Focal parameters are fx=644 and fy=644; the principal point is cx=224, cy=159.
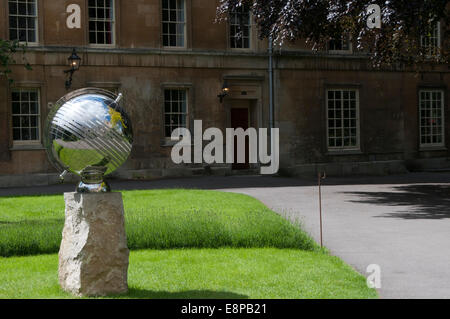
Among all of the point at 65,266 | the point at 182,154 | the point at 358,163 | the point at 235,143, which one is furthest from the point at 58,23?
the point at 65,266

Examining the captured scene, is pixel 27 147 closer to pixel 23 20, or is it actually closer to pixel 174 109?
pixel 23 20

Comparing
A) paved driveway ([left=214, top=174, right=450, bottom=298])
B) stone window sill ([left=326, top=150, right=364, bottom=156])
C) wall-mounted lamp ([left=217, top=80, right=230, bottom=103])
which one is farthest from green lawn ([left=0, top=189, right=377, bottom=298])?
stone window sill ([left=326, top=150, right=364, bottom=156])

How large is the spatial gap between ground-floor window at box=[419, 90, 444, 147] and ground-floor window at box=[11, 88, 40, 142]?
16.7 m

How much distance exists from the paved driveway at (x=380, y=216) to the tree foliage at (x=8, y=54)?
3986mm

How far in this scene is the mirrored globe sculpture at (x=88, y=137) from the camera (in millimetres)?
6723

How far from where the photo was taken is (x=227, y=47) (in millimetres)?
24906

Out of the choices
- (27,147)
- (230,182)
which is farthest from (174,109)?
(27,147)

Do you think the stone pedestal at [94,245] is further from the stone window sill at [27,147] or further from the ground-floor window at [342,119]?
the ground-floor window at [342,119]

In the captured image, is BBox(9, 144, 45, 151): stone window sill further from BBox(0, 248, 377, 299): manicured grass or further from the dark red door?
BBox(0, 248, 377, 299): manicured grass

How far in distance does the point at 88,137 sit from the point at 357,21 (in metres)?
12.0

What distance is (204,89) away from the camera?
24.4m

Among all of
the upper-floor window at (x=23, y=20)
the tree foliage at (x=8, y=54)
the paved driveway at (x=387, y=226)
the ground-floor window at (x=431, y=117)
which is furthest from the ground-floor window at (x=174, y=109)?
the ground-floor window at (x=431, y=117)

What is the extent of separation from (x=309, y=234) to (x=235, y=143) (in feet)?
48.7

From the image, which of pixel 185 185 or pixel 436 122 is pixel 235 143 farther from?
pixel 436 122
